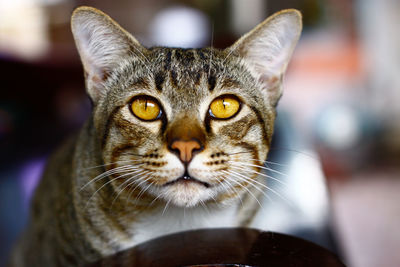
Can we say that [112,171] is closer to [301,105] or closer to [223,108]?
[223,108]

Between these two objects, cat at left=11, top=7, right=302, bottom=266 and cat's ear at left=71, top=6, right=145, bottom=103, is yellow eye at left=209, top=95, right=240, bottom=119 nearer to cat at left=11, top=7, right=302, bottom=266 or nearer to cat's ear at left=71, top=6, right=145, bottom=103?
cat at left=11, top=7, right=302, bottom=266

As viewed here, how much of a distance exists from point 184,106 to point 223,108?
7cm

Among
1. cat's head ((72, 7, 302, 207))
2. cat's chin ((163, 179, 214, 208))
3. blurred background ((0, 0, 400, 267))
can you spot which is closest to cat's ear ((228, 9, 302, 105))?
cat's head ((72, 7, 302, 207))

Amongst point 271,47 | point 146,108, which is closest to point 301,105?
point 271,47

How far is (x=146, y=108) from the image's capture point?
0.67 m

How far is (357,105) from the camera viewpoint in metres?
4.14

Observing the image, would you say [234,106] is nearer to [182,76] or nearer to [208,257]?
[182,76]

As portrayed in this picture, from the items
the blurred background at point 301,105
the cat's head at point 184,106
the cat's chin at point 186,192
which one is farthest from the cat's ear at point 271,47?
the cat's chin at point 186,192

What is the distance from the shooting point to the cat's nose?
1.95 feet

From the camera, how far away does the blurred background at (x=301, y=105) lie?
1.13 m

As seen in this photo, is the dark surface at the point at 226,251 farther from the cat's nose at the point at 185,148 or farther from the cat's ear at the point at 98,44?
the cat's ear at the point at 98,44

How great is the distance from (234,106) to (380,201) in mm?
3031

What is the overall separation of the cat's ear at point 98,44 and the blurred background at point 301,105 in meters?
0.06

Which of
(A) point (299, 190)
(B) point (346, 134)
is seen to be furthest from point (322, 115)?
(A) point (299, 190)
